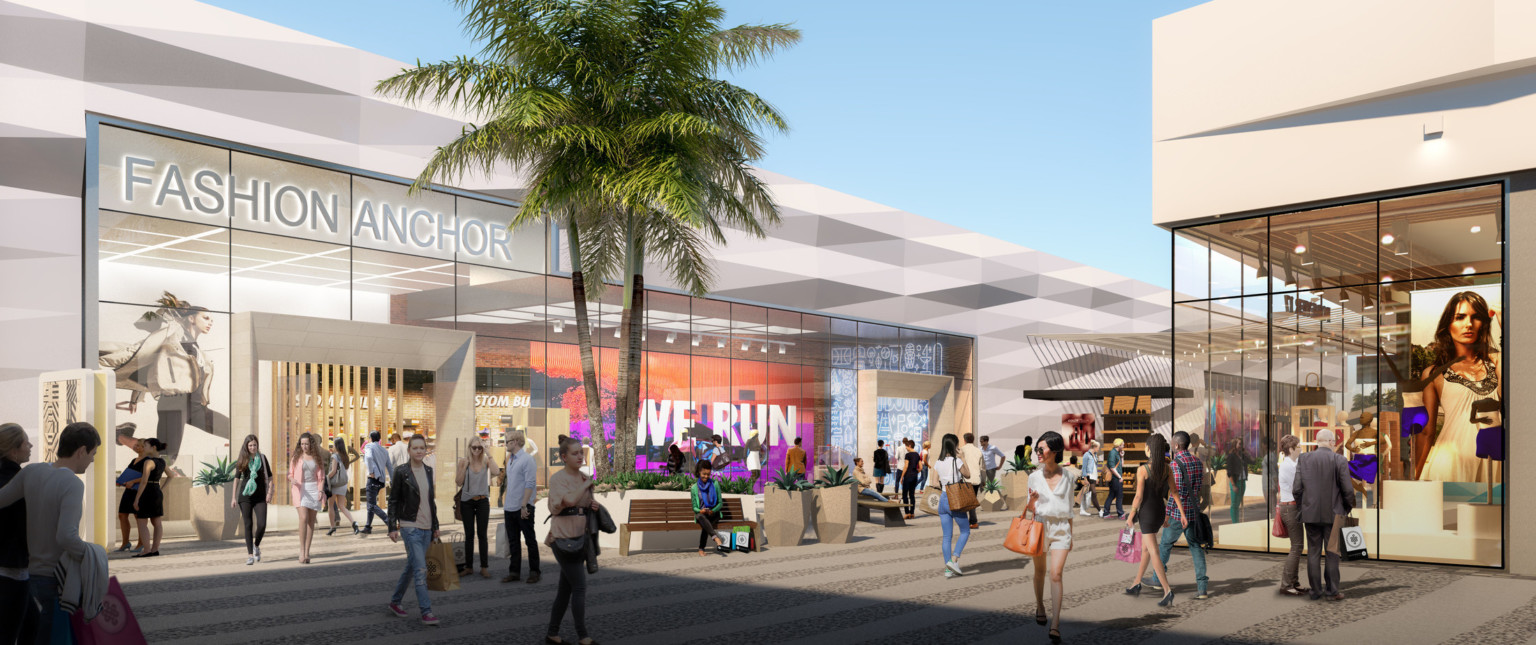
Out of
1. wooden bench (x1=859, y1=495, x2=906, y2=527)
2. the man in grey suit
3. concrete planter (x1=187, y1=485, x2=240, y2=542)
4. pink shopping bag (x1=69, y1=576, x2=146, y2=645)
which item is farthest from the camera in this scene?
wooden bench (x1=859, y1=495, x2=906, y2=527)

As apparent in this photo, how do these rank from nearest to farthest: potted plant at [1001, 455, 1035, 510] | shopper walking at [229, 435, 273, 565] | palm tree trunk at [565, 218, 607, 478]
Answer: shopper walking at [229, 435, 273, 565] → palm tree trunk at [565, 218, 607, 478] → potted plant at [1001, 455, 1035, 510]

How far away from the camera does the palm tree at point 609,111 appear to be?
17.3m

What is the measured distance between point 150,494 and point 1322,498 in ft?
45.9

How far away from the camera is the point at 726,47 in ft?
62.9

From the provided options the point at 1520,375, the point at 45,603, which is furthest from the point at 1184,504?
the point at 45,603

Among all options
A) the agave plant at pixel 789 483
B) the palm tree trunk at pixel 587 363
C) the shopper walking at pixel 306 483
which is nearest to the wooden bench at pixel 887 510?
the agave plant at pixel 789 483

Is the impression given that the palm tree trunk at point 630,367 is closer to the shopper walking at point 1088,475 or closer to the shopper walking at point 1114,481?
the shopper walking at point 1088,475

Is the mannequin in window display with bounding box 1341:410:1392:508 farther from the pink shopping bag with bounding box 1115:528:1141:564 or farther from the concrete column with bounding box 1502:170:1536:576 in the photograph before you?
the pink shopping bag with bounding box 1115:528:1141:564

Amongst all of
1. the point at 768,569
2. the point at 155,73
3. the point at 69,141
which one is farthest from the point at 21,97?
the point at 768,569

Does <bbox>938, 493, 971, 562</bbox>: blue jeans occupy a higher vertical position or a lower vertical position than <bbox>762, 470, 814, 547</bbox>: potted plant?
higher

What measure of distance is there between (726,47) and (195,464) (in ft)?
36.6

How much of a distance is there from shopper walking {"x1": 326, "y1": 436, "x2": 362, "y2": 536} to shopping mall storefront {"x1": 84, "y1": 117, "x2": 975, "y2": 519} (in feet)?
3.40

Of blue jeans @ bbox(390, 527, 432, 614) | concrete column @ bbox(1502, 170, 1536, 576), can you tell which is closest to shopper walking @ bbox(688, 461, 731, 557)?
blue jeans @ bbox(390, 527, 432, 614)

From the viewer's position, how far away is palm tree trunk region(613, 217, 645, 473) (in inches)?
701
